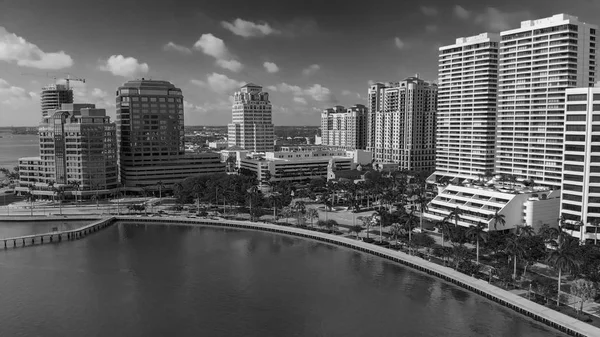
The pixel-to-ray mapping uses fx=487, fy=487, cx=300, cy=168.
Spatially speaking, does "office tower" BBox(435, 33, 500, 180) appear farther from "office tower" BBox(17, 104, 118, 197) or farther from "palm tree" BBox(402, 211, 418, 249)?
"office tower" BBox(17, 104, 118, 197)

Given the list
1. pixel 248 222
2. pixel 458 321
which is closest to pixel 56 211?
pixel 248 222

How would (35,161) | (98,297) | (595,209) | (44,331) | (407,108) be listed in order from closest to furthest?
1. (44,331)
2. (98,297)
3. (595,209)
4. (35,161)
5. (407,108)

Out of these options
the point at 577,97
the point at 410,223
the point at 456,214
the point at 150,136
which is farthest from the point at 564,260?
the point at 150,136

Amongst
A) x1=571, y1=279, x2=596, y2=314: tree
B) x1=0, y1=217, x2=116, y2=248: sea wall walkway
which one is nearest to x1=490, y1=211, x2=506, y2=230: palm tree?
x1=571, y1=279, x2=596, y2=314: tree

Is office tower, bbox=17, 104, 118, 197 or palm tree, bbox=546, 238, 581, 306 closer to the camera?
palm tree, bbox=546, 238, 581, 306

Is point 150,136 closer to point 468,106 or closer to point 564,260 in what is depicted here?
point 468,106

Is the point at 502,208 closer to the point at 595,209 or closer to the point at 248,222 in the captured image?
the point at 595,209

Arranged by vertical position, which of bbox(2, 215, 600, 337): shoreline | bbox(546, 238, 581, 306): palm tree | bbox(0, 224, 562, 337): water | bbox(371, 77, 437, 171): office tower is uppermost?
bbox(371, 77, 437, 171): office tower
